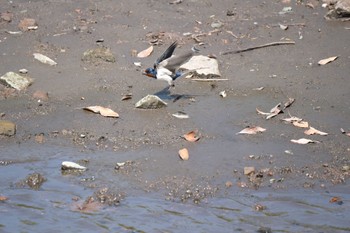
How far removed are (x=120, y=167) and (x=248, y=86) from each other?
7.52ft

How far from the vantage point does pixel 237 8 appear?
9.49 m

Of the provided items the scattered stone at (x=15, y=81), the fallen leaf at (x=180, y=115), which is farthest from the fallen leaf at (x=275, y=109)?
the scattered stone at (x=15, y=81)

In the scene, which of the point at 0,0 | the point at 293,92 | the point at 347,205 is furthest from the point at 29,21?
the point at 347,205

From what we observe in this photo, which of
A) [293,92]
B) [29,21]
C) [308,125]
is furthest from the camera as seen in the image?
[29,21]

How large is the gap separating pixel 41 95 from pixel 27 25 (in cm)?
205

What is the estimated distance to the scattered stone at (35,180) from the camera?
567 cm

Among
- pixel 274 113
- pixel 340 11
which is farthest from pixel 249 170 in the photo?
pixel 340 11

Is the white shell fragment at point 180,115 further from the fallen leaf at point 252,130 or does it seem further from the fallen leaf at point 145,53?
the fallen leaf at point 145,53

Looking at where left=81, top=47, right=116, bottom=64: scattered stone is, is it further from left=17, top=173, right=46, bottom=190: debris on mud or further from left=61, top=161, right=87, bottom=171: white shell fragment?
left=17, top=173, right=46, bottom=190: debris on mud

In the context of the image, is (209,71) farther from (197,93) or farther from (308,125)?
(308,125)

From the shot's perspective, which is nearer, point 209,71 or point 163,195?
point 163,195

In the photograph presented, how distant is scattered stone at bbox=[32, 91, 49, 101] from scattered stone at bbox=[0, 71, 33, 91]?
8.3 inches

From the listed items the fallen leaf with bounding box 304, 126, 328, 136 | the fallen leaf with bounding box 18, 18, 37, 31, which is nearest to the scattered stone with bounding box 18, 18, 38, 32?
the fallen leaf with bounding box 18, 18, 37, 31

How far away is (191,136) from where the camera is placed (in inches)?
251
